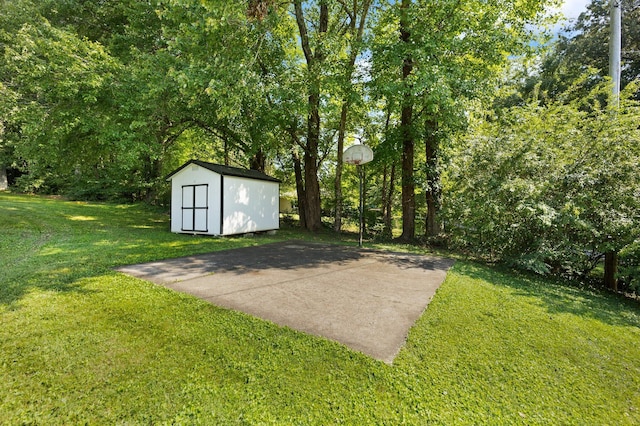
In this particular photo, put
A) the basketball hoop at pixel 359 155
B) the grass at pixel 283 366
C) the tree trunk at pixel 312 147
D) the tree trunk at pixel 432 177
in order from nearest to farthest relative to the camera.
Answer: the grass at pixel 283 366 → the tree trunk at pixel 432 177 → the basketball hoop at pixel 359 155 → the tree trunk at pixel 312 147

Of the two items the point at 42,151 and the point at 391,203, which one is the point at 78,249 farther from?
the point at 391,203

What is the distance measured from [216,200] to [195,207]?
954 mm

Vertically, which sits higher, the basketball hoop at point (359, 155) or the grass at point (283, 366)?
the basketball hoop at point (359, 155)

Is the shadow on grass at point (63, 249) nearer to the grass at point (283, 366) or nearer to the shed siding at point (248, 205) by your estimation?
the grass at point (283, 366)

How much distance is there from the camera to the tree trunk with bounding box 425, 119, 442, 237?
30.6 feet

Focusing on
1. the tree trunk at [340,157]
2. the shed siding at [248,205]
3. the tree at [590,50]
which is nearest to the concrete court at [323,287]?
the shed siding at [248,205]

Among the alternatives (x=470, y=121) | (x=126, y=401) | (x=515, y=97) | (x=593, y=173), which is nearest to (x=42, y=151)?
(x=126, y=401)

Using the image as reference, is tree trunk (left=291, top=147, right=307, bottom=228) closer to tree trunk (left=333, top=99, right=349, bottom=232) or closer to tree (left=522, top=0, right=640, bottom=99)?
tree trunk (left=333, top=99, right=349, bottom=232)

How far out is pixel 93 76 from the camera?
843 centimetres

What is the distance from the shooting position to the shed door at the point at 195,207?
30.1 feet

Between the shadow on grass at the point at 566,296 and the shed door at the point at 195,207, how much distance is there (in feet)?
23.9

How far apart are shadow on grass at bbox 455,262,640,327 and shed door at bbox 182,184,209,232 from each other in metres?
7.27

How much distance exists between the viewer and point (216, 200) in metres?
8.97

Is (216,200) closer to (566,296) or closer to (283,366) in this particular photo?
(283,366)
